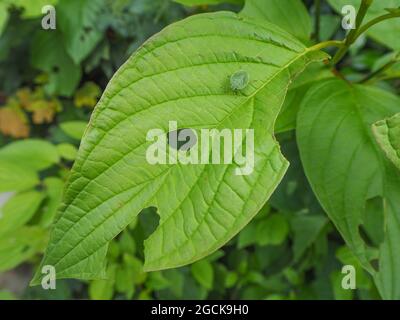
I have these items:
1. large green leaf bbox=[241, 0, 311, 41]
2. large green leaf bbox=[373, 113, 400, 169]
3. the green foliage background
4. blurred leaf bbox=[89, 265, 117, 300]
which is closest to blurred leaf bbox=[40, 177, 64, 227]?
the green foliage background

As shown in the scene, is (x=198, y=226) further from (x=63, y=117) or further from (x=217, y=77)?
(x=63, y=117)

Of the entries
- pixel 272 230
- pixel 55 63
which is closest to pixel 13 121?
pixel 55 63

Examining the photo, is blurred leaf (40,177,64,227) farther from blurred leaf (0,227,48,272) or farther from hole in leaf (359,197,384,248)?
hole in leaf (359,197,384,248)

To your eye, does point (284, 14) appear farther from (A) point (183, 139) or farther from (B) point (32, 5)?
(B) point (32, 5)

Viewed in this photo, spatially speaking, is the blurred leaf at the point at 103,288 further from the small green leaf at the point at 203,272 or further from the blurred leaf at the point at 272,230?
the blurred leaf at the point at 272,230

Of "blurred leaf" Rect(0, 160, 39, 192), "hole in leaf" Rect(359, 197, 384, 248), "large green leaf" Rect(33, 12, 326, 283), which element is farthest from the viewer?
"blurred leaf" Rect(0, 160, 39, 192)

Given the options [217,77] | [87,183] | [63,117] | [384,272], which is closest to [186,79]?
[217,77]

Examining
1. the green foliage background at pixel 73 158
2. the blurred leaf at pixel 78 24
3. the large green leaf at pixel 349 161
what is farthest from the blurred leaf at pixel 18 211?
the large green leaf at pixel 349 161

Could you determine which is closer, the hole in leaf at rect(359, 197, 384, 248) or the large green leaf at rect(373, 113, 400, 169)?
the large green leaf at rect(373, 113, 400, 169)
